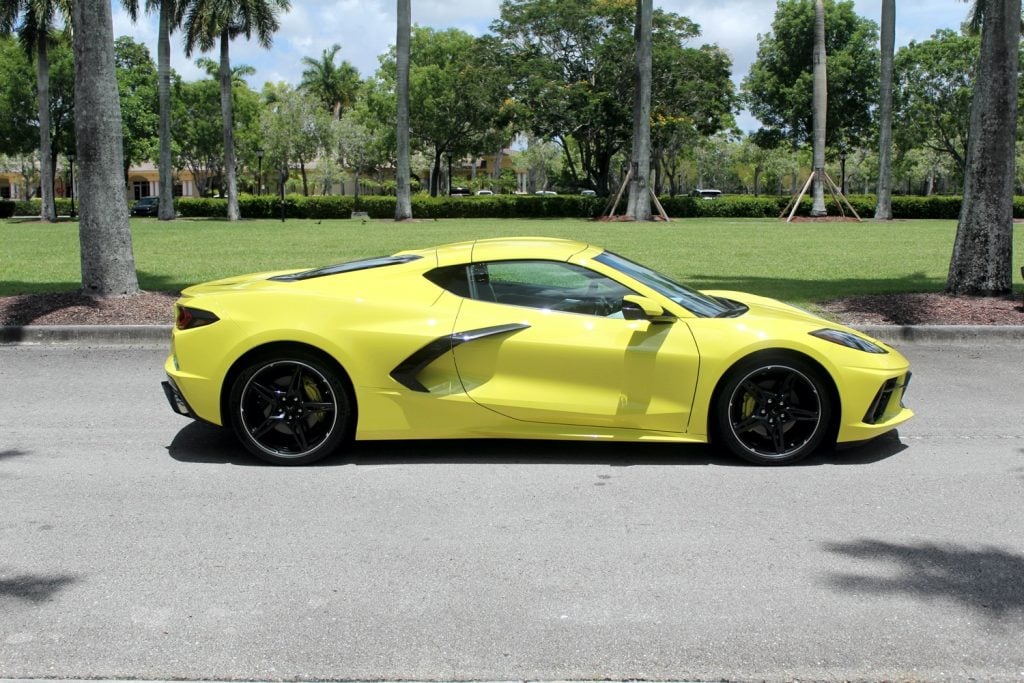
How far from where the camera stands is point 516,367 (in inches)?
223

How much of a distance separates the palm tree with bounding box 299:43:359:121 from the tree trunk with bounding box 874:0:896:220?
6166 centimetres

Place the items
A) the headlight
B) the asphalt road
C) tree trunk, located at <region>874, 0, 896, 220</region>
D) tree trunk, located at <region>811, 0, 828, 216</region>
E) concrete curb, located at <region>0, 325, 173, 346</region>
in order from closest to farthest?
1. the asphalt road
2. the headlight
3. concrete curb, located at <region>0, 325, 173, 346</region>
4. tree trunk, located at <region>874, 0, 896, 220</region>
5. tree trunk, located at <region>811, 0, 828, 216</region>

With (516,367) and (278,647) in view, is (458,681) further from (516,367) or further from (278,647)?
(516,367)

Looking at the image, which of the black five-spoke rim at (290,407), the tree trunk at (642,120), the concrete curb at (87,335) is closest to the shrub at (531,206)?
the tree trunk at (642,120)

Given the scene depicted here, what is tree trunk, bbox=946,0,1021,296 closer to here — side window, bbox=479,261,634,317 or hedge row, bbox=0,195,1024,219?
side window, bbox=479,261,634,317

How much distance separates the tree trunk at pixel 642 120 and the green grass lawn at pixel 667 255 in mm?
7991

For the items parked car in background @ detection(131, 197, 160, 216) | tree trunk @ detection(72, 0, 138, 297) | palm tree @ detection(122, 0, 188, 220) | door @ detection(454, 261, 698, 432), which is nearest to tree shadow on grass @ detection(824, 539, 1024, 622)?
door @ detection(454, 261, 698, 432)

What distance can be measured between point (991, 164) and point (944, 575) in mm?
8380

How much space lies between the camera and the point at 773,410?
5.69m

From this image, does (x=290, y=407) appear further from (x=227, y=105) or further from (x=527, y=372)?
(x=227, y=105)

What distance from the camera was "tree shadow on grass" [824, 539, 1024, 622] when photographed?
12.8 ft

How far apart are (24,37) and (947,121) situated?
46792 mm

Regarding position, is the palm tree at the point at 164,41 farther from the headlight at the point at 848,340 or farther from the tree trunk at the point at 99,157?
the headlight at the point at 848,340

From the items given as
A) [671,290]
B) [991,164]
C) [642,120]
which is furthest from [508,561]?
[642,120]
